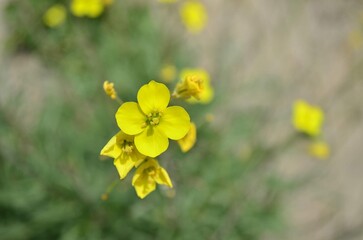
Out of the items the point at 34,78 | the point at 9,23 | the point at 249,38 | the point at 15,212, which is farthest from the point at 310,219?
the point at 9,23

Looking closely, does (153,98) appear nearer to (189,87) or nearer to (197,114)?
(189,87)

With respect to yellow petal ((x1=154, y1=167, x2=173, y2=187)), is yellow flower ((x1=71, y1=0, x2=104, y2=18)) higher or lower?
higher

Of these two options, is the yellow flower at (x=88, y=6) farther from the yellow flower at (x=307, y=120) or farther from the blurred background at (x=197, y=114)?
the yellow flower at (x=307, y=120)

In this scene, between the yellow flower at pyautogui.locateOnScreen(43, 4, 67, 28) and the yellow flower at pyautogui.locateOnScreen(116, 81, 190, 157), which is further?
the yellow flower at pyautogui.locateOnScreen(43, 4, 67, 28)

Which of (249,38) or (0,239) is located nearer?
(0,239)

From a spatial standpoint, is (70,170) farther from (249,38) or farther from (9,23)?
(249,38)

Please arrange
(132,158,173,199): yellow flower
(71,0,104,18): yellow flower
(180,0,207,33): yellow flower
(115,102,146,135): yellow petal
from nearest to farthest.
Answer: (115,102,146,135): yellow petal < (132,158,173,199): yellow flower < (71,0,104,18): yellow flower < (180,0,207,33): yellow flower

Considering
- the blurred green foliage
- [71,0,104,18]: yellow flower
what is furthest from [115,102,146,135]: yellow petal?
[71,0,104,18]: yellow flower

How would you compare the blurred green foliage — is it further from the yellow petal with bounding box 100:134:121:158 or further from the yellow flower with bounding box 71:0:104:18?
the yellow petal with bounding box 100:134:121:158
